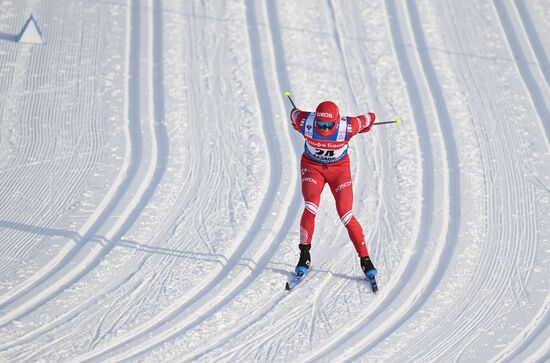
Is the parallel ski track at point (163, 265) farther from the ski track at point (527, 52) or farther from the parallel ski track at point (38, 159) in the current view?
the ski track at point (527, 52)

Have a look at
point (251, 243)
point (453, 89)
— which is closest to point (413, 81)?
point (453, 89)

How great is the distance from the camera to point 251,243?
8.92m

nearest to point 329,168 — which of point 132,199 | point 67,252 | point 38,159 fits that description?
point 132,199

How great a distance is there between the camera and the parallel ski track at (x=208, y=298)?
734 cm

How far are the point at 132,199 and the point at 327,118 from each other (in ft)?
8.97

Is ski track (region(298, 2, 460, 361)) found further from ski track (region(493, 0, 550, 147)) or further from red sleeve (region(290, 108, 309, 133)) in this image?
red sleeve (region(290, 108, 309, 133))

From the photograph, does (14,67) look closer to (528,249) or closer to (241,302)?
(241,302)

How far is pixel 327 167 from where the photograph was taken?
325 inches

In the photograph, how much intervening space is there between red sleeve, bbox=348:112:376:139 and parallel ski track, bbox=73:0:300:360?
153 centimetres

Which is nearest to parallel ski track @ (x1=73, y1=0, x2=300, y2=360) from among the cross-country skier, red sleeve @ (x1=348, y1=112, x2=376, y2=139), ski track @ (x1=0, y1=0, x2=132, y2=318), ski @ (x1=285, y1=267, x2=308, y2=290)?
ski @ (x1=285, y1=267, x2=308, y2=290)

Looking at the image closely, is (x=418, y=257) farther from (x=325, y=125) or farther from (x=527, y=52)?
(x=527, y=52)

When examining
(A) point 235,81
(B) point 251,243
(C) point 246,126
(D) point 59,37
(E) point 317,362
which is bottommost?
(E) point 317,362

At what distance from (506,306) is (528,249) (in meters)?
1.06

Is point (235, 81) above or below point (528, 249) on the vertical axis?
above
